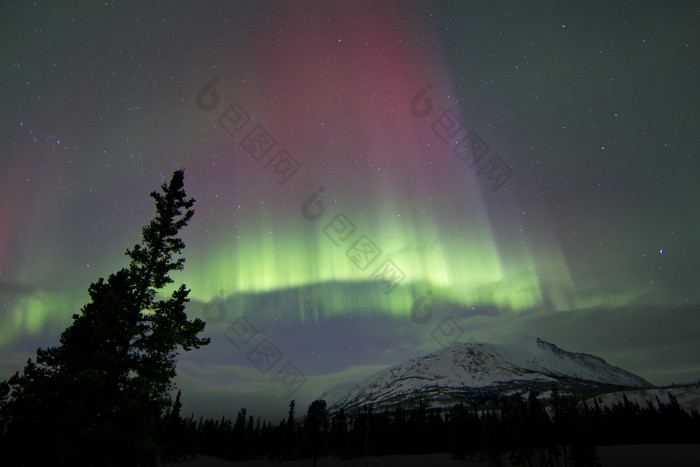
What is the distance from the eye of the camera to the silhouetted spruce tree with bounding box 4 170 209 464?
1398 centimetres

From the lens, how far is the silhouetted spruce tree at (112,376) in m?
14.0

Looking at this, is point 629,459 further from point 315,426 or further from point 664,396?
point 664,396

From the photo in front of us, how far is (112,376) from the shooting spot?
15148 millimetres

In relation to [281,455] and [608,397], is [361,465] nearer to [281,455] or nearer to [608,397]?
[281,455]

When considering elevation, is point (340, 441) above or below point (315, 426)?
below

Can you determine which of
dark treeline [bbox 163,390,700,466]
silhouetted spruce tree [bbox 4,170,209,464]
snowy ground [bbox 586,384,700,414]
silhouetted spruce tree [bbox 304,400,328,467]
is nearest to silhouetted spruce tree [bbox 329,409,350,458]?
dark treeline [bbox 163,390,700,466]

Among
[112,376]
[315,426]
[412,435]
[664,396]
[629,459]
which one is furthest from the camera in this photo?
[664,396]

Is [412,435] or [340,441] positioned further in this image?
[340,441]

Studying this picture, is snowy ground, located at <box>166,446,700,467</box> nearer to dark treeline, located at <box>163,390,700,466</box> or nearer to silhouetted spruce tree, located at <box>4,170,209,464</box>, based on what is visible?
dark treeline, located at <box>163,390,700,466</box>

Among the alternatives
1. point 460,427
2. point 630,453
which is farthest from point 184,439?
point 630,453

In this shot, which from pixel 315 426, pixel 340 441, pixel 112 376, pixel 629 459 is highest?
pixel 112 376

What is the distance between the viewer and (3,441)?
1783 centimetres

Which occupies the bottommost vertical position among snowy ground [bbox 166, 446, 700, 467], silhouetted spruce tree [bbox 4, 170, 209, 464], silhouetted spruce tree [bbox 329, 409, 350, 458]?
snowy ground [bbox 166, 446, 700, 467]

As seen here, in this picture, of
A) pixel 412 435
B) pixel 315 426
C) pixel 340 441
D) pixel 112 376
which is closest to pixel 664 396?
pixel 412 435
